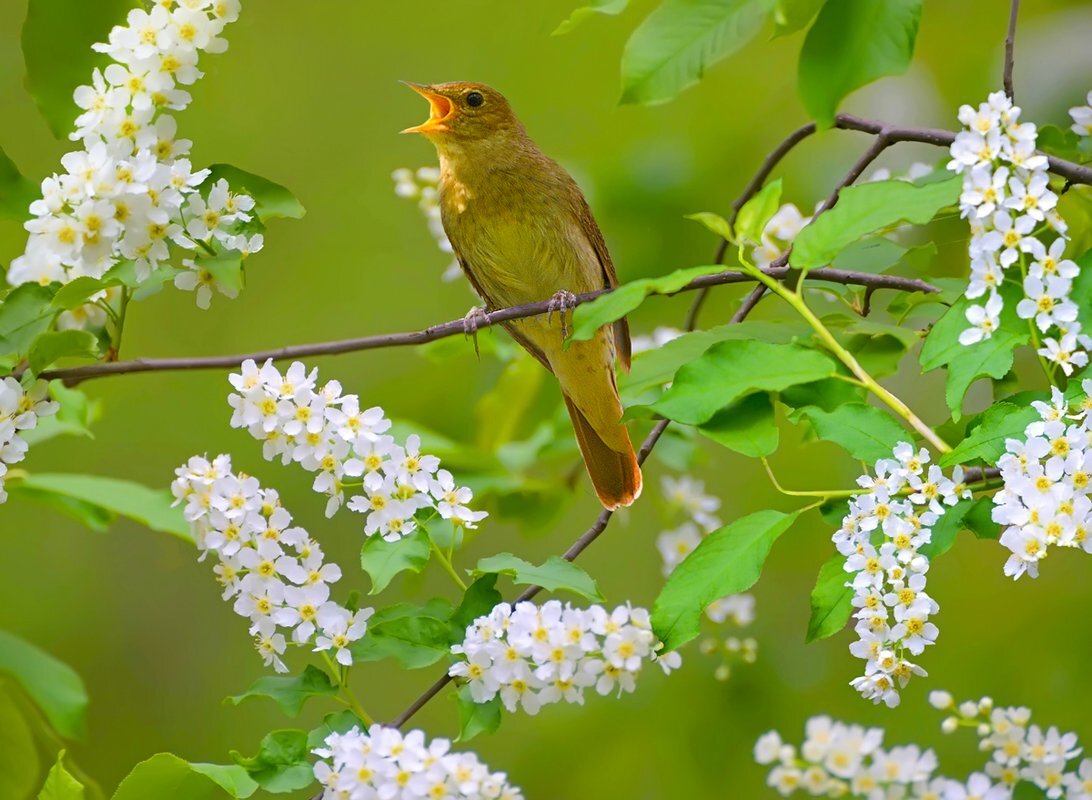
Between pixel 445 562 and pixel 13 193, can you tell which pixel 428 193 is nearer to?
→ pixel 13 193

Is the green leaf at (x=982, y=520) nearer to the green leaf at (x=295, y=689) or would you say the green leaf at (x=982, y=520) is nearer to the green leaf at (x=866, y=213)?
the green leaf at (x=866, y=213)

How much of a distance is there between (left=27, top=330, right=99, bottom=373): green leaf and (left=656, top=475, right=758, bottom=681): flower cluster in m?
1.09

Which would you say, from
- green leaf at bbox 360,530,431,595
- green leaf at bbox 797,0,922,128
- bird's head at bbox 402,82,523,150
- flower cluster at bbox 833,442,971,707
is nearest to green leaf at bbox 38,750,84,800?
green leaf at bbox 360,530,431,595

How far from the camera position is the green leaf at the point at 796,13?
75.9 inches

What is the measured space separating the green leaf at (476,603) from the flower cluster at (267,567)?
12 centimetres

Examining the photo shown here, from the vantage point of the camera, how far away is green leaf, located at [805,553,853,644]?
5.49ft

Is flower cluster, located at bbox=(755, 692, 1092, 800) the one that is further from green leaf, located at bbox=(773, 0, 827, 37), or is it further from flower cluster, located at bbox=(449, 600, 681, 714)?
green leaf, located at bbox=(773, 0, 827, 37)

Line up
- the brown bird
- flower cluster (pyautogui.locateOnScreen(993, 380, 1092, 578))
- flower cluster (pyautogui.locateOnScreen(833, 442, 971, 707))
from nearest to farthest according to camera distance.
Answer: flower cluster (pyautogui.locateOnScreen(993, 380, 1092, 578)) → flower cluster (pyautogui.locateOnScreen(833, 442, 971, 707)) → the brown bird

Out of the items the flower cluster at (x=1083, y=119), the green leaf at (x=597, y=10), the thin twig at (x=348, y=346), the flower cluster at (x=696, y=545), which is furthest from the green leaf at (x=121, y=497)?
the flower cluster at (x=1083, y=119)

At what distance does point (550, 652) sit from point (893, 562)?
17.5 inches

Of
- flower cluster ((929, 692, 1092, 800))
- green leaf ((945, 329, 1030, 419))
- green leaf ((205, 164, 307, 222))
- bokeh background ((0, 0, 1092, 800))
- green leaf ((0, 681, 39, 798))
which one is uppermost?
green leaf ((205, 164, 307, 222))

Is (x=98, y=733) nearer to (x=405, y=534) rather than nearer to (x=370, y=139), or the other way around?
(x=370, y=139)

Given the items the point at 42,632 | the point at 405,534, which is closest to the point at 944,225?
the point at 405,534

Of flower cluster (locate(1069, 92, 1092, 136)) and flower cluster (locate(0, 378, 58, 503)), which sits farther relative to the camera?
flower cluster (locate(1069, 92, 1092, 136))
